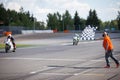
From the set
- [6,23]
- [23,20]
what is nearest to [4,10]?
[6,23]

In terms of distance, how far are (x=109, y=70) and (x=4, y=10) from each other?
359 ft

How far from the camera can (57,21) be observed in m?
160

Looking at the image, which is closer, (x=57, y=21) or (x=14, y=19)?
(x=14, y=19)

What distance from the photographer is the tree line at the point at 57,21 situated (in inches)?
4287

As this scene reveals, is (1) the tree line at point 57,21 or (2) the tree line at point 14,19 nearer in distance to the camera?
(1) the tree line at point 57,21

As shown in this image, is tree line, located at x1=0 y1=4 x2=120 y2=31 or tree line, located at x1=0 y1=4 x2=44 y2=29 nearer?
tree line, located at x1=0 y1=4 x2=120 y2=31

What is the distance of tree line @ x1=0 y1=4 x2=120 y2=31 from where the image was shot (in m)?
109

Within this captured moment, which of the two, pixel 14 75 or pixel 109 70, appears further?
pixel 109 70

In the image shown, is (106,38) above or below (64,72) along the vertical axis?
above

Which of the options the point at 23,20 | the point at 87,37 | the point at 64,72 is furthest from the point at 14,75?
the point at 23,20

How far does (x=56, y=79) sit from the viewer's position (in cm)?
1316

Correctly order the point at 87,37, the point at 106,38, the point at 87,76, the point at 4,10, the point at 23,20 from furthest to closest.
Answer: the point at 23,20
the point at 4,10
the point at 87,37
the point at 106,38
the point at 87,76

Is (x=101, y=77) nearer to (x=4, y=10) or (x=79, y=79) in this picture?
(x=79, y=79)

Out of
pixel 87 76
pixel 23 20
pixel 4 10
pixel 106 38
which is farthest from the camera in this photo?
pixel 23 20
